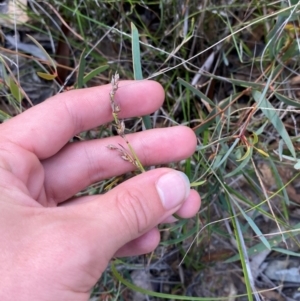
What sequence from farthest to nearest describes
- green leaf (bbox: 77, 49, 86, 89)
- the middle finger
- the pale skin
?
1. the middle finger
2. green leaf (bbox: 77, 49, 86, 89)
3. the pale skin

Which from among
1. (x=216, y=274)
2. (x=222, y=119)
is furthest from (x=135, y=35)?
(x=216, y=274)

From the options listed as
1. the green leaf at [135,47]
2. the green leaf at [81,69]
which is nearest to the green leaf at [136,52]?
the green leaf at [135,47]

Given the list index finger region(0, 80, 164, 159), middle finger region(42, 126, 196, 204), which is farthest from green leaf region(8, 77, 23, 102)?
middle finger region(42, 126, 196, 204)

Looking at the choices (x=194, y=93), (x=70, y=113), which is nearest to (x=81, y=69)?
(x=70, y=113)

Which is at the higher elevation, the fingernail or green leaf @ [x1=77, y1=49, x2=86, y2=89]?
green leaf @ [x1=77, y1=49, x2=86, y2=89]

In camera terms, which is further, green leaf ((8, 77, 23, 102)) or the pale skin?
green leaf ((8, 77, 23, 102))

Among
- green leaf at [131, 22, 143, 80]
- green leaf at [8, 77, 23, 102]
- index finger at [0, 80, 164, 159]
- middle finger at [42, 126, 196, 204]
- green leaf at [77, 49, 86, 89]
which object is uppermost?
green leaf at [131, 22, 143, 80]

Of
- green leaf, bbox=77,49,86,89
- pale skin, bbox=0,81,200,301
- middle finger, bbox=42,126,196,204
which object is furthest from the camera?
middle finger, bbox=42,126,196,204

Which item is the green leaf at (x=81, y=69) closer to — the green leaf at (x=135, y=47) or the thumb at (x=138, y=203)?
the green leaf at (x=135, y=47)

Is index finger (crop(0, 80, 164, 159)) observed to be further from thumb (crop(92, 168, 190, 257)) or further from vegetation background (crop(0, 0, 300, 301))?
thumb (crop(92, 168, 190, 257))
